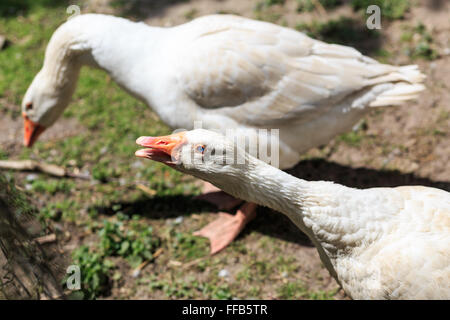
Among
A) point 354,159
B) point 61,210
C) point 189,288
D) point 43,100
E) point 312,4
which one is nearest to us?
point 189,288

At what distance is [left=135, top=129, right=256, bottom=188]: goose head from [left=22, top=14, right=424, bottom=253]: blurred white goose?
1151 mm

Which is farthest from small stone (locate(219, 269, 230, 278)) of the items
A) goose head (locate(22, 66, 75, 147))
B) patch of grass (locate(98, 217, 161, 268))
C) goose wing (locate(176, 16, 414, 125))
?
goose head (locate(22, 66, 75, 147))

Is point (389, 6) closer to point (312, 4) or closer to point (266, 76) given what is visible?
point (312, 4)

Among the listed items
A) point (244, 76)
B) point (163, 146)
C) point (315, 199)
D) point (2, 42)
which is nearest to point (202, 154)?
point (163, 146)

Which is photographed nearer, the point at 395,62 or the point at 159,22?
the point at 395,62

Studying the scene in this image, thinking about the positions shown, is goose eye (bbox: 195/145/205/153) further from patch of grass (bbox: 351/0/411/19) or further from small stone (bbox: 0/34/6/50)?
small stone (bbox: 0/34/6/50)

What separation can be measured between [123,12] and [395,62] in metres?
3.89

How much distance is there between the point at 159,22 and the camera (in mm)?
6098

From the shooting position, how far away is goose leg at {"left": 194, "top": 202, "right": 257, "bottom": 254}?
3.68 metres

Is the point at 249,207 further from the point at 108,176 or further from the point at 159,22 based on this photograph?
the point at 159,22

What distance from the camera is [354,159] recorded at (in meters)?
4.27

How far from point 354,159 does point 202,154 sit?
8.20 feet

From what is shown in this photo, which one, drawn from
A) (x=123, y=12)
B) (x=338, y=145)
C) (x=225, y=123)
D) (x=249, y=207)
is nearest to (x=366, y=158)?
(x=338, y=145)

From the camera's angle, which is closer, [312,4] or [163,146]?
[163,146]
